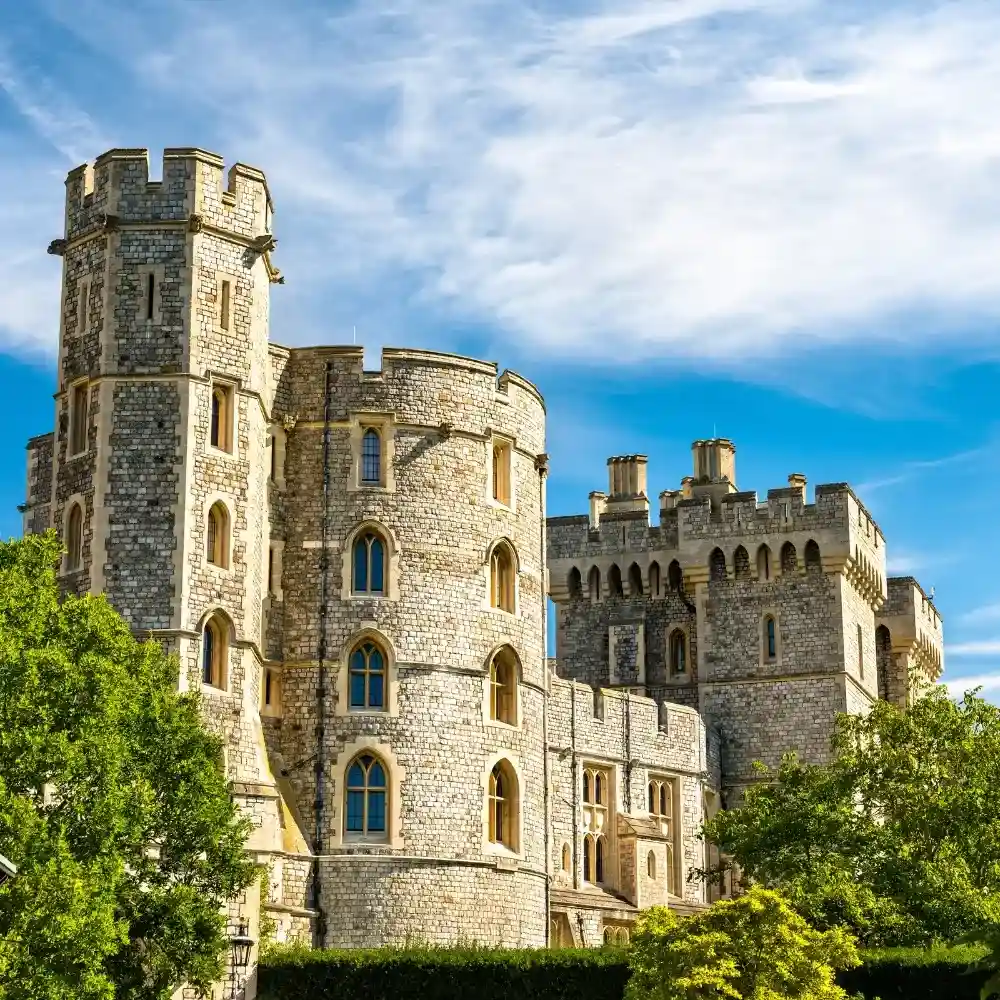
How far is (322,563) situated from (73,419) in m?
6.16

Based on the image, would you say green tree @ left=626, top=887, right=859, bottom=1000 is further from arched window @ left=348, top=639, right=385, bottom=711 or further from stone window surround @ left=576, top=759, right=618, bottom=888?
stone window surround @ left=576, top=759, right=618, bottom=888

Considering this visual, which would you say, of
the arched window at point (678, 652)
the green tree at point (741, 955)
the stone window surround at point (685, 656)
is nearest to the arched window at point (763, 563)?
the stone window surround at point (685, 656)

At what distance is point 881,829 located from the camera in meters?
44.6

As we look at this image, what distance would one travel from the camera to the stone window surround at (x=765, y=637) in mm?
60469

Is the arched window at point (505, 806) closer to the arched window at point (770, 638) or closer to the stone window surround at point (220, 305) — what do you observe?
the stone window surround at point (220, 305)

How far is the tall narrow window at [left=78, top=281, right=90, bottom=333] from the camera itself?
41.8 metres

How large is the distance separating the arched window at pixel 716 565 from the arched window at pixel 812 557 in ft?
8.22

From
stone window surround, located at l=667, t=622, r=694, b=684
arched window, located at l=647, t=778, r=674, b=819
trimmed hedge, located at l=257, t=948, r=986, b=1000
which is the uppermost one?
stone window surround, located at l=667, t=622, r=694, b=684

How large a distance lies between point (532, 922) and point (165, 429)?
13374 millimetres

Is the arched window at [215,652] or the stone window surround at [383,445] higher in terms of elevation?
the stone window surround at [383,445]

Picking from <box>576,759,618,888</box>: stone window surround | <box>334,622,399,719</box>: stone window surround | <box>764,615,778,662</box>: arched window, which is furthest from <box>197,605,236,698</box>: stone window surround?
<box>764,615,778,662</box>: arched window

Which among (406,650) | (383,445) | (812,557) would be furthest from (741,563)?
(406,650)

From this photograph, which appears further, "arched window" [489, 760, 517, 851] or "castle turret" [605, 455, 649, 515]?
"castle turret" [605, 455, 649, 515]

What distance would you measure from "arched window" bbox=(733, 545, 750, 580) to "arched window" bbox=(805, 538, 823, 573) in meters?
1.76
